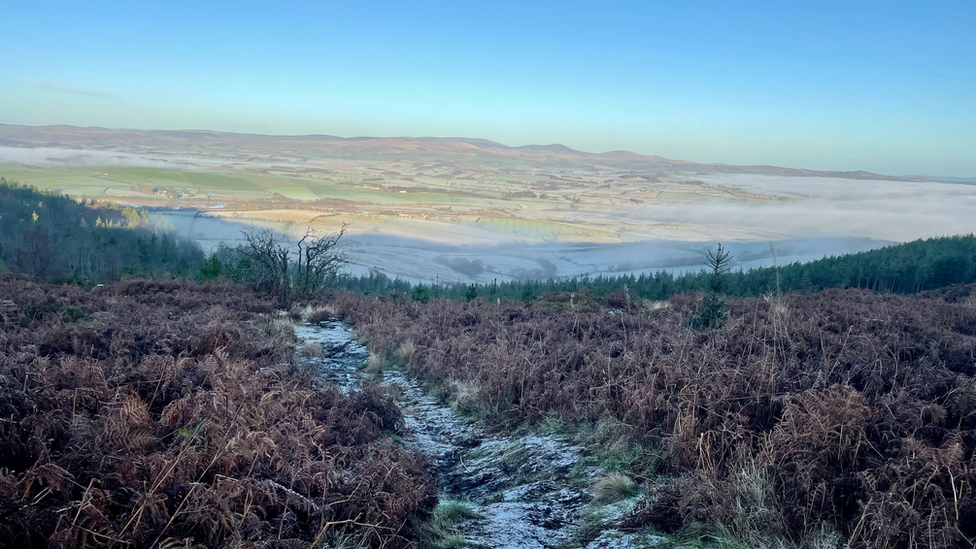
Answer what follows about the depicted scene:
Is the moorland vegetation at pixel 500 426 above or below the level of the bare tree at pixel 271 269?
above

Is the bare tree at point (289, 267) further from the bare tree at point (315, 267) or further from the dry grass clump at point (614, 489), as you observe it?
the dry grass clump at point (614, 489)

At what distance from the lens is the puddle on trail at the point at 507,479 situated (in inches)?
173

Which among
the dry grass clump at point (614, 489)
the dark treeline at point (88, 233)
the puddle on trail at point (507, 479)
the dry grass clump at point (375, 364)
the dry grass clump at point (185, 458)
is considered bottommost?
the dark treeline at point (88, 233)

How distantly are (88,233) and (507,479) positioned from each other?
103811 millimetres

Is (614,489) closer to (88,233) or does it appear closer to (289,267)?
(289,267)

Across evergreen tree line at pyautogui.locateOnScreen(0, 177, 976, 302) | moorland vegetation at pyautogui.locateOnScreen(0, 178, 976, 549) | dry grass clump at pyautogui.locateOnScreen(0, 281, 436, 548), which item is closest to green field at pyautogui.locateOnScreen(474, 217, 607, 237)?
evergreen tree line at pyautogui.locateOnScreen(0, 177, 976, 302)

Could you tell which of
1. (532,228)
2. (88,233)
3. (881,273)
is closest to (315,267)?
(881,273)

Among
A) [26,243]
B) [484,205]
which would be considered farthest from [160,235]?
[484,205]

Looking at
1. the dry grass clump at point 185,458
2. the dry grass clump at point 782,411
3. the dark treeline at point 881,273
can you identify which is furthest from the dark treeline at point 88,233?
the dry grass clump at point 782,411

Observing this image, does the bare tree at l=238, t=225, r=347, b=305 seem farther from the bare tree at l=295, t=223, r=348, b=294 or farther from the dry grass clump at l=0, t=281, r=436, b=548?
the dry grass clump at l=0, t=281, r=436, b=548

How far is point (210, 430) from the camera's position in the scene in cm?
419

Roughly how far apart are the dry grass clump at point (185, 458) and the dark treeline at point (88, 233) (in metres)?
60.4

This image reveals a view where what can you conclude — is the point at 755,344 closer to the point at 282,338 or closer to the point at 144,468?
the point at 144,468

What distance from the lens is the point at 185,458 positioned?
3627 millimetres
